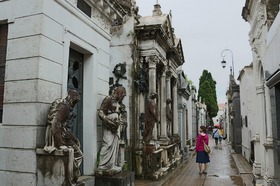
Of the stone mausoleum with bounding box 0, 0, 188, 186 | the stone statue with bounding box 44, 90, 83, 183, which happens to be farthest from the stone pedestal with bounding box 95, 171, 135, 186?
the stone statue with bounding box 44, 90, 83, 183

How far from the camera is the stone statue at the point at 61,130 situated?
3.54 metres

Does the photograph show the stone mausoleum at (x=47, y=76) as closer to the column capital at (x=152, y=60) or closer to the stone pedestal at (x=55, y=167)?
the stone pedestal at (x=55, y=167)

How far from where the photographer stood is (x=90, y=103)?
5102mm

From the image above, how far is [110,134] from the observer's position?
5016 millimetres

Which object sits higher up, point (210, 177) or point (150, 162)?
point (150, 162)

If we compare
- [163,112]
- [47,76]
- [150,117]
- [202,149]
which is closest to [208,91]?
[163,112]

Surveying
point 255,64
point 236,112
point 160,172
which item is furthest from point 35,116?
Result: point 236,112

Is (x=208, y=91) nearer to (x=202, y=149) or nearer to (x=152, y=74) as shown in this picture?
(x=202, y=149)

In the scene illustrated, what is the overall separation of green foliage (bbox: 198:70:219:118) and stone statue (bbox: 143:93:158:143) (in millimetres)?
34072

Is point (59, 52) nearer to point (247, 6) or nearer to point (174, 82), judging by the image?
point (247, 6)

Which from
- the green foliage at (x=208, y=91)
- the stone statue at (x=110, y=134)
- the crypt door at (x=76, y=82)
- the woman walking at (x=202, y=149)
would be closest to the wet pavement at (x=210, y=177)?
the woman walking at (x=202, y=149)

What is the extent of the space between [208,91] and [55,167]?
4085cm

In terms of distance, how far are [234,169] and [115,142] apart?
7455mm

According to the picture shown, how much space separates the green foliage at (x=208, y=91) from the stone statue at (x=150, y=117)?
34.1m
